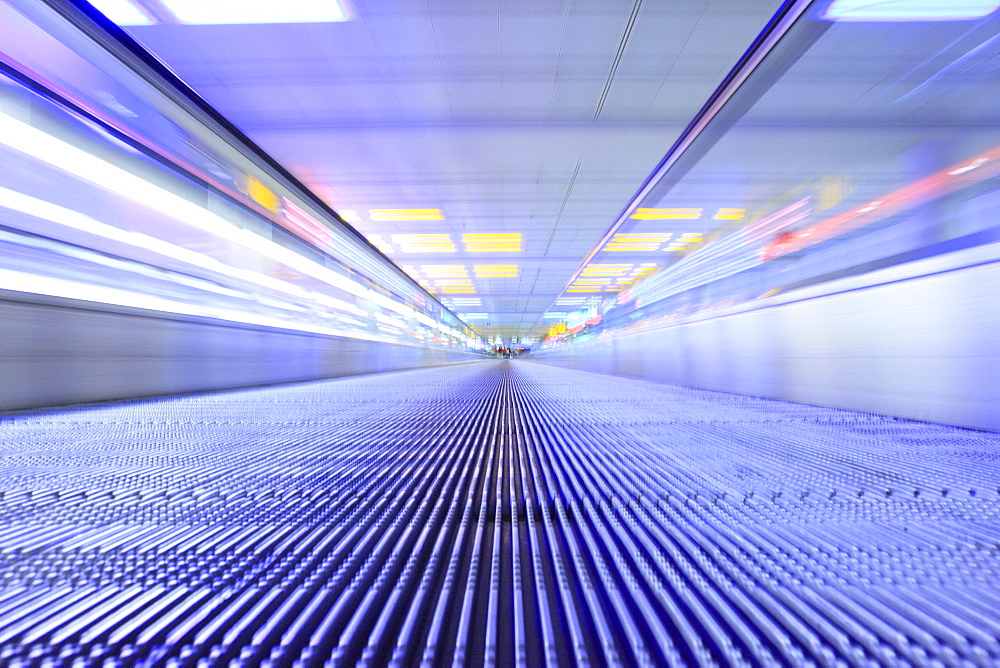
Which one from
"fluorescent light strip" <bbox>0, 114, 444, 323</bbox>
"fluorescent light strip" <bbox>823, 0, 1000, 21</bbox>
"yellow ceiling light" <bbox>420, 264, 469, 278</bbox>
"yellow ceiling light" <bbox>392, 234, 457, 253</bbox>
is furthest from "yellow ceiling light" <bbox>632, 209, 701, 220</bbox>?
"fluorescent light strip" <bbox>0, 114, 444, 323</bbox>

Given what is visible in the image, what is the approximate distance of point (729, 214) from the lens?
31.6ft

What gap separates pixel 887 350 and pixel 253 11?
6183 millimetres

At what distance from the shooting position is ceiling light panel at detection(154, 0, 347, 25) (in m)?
3.94

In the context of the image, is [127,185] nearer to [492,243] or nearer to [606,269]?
[492,243]

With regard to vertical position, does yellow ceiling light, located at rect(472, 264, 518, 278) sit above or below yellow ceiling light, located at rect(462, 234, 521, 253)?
below

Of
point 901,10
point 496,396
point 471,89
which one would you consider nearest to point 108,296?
point 496,396

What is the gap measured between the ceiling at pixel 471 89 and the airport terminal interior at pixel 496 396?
0.05 meters

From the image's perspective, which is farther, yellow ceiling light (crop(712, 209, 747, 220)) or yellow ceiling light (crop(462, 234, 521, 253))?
yellow ceiling light (crop(462, 234, 521, 253))

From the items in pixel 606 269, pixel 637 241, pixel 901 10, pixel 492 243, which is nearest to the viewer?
pixel 901 10

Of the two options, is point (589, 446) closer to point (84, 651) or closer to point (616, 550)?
point (616, 550)

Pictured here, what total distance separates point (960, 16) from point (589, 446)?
4088 millimetres

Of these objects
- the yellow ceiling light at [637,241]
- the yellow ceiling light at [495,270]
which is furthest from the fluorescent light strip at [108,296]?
the yellow ceiling light at [495,270]

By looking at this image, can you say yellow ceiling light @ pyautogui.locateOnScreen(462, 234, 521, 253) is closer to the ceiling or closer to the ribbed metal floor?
the ceiling

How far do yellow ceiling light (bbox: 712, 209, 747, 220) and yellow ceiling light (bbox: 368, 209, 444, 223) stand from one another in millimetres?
6406
